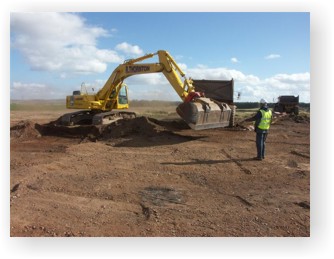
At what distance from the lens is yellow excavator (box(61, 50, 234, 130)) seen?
41.0ft

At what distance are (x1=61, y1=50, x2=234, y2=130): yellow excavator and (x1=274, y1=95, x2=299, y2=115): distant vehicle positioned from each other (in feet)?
63.4

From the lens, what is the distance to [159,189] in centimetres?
710

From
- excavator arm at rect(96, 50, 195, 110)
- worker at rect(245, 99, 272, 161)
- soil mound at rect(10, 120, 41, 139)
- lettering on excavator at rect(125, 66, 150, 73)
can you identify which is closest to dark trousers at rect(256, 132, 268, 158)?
worker at rect(245, 99, 272, 161)

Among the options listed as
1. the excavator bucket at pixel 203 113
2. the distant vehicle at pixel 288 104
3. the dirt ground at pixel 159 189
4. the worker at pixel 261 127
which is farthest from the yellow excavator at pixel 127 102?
the distant vehicle at pixel 288 104

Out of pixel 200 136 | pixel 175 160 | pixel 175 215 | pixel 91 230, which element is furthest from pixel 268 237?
pixel 200 136

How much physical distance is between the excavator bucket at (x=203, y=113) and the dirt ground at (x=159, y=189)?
0.77 m

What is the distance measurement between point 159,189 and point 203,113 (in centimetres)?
585

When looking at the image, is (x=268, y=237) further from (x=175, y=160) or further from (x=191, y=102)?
(x=191, y=102)

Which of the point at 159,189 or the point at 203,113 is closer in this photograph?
the point at 159,189

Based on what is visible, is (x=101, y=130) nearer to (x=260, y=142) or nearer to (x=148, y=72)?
(x=148, y=72)

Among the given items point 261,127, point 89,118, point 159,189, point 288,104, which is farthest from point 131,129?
point 288,104

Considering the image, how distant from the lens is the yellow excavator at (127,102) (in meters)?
12.5

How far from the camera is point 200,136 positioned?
45.9 feet

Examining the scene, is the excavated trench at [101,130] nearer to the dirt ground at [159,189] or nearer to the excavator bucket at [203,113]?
the dirt ground at [159,189]
